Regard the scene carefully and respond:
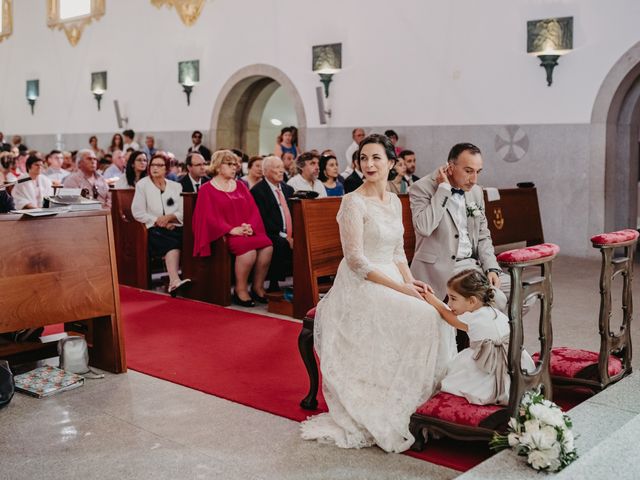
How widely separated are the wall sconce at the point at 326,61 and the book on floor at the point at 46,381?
7346 millimetres

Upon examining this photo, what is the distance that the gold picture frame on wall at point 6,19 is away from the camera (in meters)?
16.5

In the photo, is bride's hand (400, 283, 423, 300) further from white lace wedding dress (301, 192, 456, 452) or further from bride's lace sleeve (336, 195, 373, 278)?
bride's lace sleeve (336, 195, 373, 278)

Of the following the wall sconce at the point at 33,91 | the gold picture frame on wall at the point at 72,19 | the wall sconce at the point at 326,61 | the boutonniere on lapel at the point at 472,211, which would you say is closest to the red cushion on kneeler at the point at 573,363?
the boutonniere on lapel at the point at 472,211

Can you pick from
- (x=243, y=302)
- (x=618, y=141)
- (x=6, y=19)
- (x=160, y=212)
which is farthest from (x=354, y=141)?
(x=6, y=19)

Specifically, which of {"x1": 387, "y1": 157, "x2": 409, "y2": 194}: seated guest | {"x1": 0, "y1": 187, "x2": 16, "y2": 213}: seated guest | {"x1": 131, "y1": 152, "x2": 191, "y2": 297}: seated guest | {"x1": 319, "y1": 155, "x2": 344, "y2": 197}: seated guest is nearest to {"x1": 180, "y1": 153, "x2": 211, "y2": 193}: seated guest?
{"x1": 131, "y1": 152, "x2": 191, "y2": 297}: seated guest

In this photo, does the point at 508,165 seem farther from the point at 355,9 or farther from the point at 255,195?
the point at 255,195

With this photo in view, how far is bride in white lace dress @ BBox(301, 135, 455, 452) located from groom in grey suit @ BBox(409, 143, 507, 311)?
0.46 m

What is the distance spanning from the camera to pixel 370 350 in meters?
3.30

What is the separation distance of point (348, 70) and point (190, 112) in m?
3.43

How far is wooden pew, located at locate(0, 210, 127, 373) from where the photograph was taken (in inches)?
153

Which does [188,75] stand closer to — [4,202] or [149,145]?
[149,145]

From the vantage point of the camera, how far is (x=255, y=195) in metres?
6.64

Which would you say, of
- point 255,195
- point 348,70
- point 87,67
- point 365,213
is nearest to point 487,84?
point 348,70

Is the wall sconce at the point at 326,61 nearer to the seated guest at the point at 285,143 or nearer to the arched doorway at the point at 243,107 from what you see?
the seated guest at the point at 285,143
